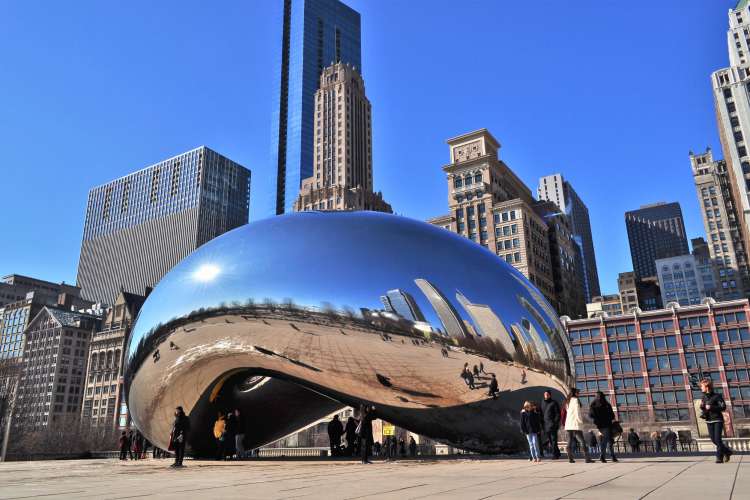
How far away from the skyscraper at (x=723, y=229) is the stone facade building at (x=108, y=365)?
130 metres

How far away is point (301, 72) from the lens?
179250 millimetres

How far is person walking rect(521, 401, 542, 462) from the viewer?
1069cm

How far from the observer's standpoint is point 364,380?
9.77 meters

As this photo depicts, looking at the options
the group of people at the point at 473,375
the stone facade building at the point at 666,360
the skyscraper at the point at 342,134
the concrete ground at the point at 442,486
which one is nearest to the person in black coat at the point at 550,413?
the group of people at the point at 473,375

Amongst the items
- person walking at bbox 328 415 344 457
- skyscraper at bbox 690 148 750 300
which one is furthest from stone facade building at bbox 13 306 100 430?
skyscraper at bbox 690 148 750 300

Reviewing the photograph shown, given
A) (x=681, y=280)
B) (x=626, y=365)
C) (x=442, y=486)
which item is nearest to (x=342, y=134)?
(x=626, y=365)

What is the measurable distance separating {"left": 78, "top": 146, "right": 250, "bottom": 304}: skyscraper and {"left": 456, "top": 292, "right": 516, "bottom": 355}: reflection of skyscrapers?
174m

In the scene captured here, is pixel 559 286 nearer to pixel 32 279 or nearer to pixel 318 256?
pixel 318 256

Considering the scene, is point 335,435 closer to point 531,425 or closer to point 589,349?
point 531,425

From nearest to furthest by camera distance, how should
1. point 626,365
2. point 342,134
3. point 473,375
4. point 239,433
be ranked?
point 473,375
point 239,433
point 626,365
point 342,134

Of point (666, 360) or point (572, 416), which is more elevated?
point (666, 360)

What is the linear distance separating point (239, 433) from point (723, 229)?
154284 mm

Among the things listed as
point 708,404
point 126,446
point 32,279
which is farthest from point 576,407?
point 32,279

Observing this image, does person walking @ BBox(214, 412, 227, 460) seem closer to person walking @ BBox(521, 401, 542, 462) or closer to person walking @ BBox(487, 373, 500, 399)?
person walking @ BBox(487, 373, 500, 399)
